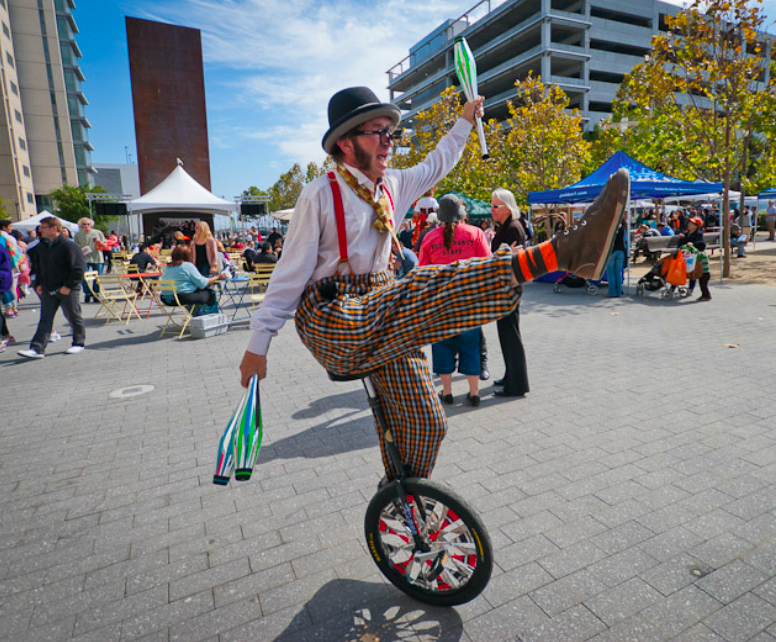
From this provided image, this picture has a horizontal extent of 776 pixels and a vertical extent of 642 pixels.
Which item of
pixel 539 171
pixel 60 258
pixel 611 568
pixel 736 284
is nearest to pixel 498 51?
pixel 539 171

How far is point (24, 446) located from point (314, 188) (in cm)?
391

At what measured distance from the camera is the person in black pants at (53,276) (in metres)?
7.23

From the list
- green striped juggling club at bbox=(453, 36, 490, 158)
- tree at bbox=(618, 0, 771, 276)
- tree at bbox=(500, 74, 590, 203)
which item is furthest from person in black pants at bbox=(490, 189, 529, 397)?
tree at bbox=(500, 74, 590, 203)

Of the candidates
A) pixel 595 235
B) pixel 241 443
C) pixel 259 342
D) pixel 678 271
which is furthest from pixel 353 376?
pixel 678 271

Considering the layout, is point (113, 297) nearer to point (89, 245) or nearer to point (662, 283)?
point (89, 245)

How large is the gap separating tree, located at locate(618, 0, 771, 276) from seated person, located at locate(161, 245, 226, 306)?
43.3 ft

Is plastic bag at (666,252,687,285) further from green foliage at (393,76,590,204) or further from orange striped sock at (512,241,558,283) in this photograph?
orange striped sock at (512,241,558,283)

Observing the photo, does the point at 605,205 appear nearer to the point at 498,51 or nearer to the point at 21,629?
the point at 21,629

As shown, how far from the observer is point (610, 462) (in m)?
3.47

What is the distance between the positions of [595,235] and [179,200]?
19.5m

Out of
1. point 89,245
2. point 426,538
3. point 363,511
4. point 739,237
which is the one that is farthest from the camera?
point 739,237

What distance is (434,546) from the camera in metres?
2.10

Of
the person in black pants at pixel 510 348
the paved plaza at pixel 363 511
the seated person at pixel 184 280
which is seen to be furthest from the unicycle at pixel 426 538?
the seated person at pixel 184 280

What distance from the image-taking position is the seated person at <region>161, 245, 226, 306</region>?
848 cm
